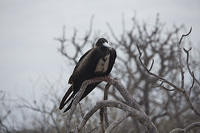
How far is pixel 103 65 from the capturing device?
351 cm

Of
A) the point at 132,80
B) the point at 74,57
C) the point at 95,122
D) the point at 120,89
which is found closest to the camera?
the point at 120,89

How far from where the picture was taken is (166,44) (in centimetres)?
1327

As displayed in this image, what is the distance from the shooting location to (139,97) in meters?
12.9

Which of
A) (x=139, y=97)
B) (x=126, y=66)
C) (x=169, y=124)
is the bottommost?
(x=169, y=124)

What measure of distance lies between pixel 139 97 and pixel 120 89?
10579mm

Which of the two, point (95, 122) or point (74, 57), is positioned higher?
point (74, 57)

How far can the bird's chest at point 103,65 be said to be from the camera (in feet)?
11.5

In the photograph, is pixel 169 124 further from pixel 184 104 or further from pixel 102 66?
pixel 102 66

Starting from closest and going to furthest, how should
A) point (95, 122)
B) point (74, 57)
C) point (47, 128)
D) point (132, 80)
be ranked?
1. point (47, 128)
2. point (95, 122)
3. point (74, 57)
4. point (132, 80)

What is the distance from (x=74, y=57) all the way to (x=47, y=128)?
16.2ft

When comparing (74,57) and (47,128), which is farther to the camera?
(74,57)

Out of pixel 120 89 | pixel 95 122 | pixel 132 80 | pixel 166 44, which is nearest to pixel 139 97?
pixel 132 80

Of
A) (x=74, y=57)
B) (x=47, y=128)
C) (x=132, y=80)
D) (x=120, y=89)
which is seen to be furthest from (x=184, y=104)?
(x=120, y=89)

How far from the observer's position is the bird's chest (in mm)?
3508
